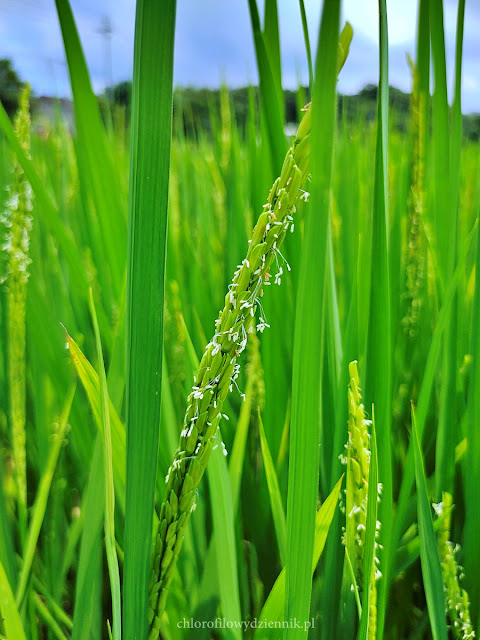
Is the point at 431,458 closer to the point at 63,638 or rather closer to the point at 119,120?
the point at 63,638

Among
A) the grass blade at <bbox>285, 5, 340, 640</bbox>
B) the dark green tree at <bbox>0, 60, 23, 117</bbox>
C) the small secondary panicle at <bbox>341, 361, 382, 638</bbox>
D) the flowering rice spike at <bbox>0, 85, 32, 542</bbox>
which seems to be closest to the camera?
the grass blade at <bbox>285, 5, 340, 640</bbox>

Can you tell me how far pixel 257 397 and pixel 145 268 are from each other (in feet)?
1.15

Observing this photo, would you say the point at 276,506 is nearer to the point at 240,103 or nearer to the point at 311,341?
the point at 311,341

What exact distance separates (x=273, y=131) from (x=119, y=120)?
4.98 ft

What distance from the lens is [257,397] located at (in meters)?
0.52

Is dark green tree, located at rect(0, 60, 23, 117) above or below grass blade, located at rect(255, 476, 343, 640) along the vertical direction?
above

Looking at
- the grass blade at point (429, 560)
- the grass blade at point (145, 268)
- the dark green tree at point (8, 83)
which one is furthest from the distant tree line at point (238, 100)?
the grass blade at point (429, 560)

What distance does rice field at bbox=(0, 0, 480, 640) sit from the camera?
187 millimetres

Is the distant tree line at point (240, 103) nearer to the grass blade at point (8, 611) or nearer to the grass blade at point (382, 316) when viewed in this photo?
the grass blade at point (382, 316)

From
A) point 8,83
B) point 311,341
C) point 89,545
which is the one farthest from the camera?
point 8,83

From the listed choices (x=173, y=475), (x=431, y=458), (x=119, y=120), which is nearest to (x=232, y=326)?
(x=173, y=475)

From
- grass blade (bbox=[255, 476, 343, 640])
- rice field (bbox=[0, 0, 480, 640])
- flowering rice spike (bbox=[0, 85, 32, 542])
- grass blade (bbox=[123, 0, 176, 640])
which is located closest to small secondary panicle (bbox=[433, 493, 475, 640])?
rice field (bbox=[0, 0, 480, 640])

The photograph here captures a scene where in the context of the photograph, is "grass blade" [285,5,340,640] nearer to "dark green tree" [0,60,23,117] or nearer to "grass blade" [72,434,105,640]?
"grass blade" [72,434,105,640]

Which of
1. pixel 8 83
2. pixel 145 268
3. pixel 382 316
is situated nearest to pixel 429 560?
pixel 382 316
